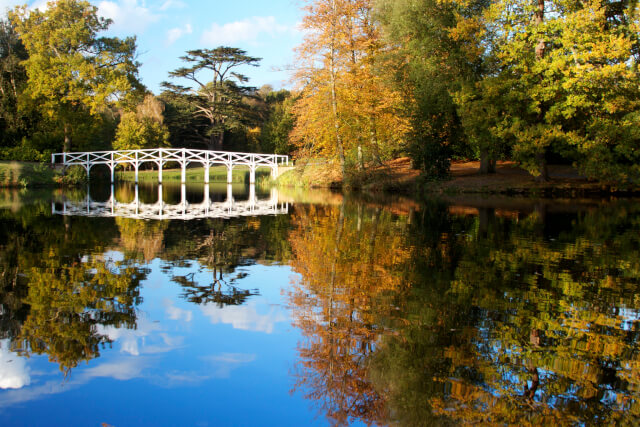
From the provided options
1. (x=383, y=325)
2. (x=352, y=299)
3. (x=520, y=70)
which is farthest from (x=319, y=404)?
(x=520, y=70)

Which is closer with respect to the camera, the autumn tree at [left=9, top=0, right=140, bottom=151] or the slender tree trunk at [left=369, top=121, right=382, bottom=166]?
the slender tree trunk at [left=369, top=121, right=382, bottom=166]

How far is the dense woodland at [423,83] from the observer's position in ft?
66.8

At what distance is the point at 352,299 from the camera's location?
5.16m

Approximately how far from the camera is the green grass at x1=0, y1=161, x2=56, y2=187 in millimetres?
26672

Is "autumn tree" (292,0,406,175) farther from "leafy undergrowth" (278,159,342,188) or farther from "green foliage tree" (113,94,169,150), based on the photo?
"green foliage tree" (113,94,169,150)

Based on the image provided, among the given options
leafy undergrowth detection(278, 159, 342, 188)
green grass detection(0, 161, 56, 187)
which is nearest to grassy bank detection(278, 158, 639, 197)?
leafy undergrowth detection(278, 159, 342, 188)

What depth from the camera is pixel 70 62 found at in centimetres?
3269

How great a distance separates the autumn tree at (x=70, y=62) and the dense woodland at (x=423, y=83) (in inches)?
3.8

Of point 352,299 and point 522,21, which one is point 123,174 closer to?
point 522,21

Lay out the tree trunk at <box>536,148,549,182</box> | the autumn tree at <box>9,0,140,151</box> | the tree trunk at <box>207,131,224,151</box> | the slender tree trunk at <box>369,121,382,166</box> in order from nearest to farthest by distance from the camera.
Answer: the tree trunk at <box>536,148,549,182</box> < the slender tree trunk at <box>369,121,382,166</box> < the autumn tree at <box>9,0,140,151</box> < the tree trunk at <box>207,131,224,151</box>

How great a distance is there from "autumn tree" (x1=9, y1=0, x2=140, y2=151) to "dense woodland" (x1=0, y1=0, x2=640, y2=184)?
3.8 inches

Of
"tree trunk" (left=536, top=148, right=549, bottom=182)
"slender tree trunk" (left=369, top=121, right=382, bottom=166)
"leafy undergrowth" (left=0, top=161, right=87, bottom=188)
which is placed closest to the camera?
"tree trunk" (left=536, top=148, right=549, bottom=182)

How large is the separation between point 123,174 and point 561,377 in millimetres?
45637

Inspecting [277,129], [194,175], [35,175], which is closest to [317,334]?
[35,175]
